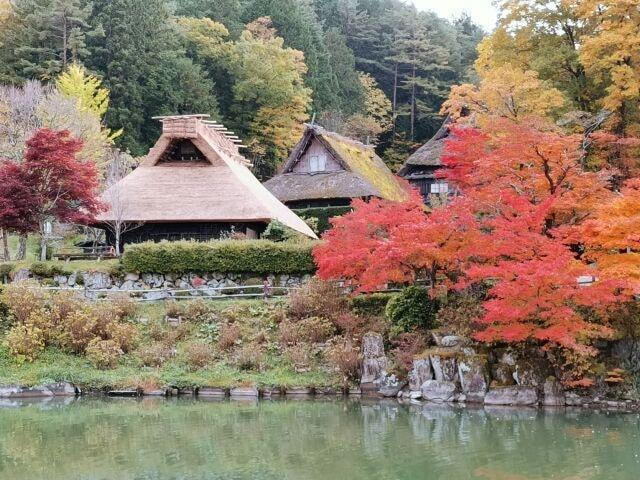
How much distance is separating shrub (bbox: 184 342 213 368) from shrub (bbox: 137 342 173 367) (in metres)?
0.70

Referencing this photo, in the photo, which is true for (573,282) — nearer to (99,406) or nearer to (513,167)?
(513,167)

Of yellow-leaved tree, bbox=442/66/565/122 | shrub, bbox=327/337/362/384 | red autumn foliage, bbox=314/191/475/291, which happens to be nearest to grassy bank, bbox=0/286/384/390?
shrub, bbox=327/337/362/384

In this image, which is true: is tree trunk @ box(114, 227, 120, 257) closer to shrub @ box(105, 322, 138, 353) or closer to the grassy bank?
the grassy bank

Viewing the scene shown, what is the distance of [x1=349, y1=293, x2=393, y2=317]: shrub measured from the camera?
25.0m

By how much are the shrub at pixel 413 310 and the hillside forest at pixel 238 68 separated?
19.7 meters

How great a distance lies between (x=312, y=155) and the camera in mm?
41562

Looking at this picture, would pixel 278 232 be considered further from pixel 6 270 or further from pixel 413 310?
pixel 6 270

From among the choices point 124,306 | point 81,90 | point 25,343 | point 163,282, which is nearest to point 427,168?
point 81,90

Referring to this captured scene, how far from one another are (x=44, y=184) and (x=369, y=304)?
1250 cm

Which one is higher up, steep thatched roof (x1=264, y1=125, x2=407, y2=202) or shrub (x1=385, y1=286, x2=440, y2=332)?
steep thatched roof (x1=264, y1=125, x2=407, y2=202)

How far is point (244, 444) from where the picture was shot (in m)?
16.0

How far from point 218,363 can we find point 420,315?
633 centimetres

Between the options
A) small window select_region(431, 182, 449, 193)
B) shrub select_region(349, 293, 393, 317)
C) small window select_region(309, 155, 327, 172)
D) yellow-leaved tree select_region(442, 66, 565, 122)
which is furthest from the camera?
small window select_region(431, 182, 449, 193)

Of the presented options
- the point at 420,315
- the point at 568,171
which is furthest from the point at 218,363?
the point at 568,171
